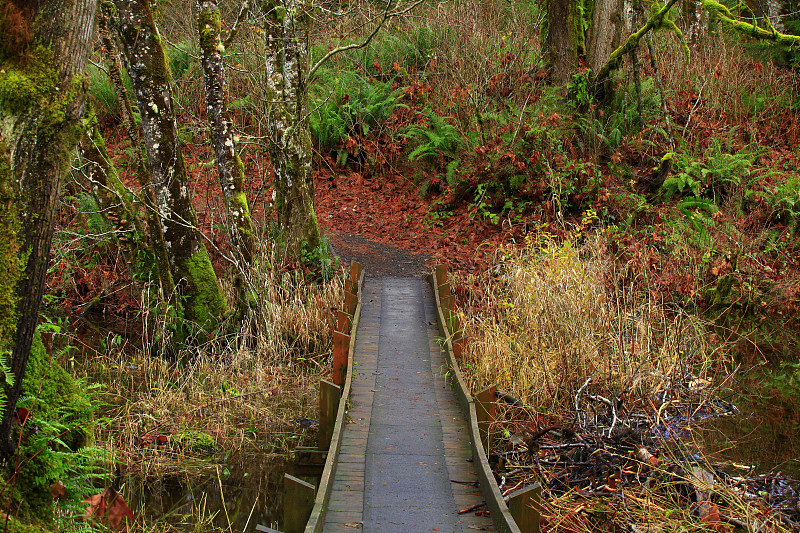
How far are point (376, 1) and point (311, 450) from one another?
16.6 meters

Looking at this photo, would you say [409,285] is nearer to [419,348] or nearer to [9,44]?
[419,348]

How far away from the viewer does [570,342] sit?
313 inches

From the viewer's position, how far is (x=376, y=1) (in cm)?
2022

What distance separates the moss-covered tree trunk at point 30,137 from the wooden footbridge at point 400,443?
193 cm

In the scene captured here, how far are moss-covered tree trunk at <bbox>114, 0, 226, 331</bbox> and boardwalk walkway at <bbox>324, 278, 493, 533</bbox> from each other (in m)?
2.51

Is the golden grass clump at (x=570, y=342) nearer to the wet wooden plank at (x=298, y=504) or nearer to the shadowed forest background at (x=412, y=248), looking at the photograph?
the shadowed forest background at (x=412, y=248)

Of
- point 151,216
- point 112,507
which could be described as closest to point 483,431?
point 112,507

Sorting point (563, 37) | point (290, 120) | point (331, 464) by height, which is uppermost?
point (563, 37)

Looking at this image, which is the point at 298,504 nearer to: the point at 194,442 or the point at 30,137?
the point at 30,137

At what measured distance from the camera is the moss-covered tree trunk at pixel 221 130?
29.9ft

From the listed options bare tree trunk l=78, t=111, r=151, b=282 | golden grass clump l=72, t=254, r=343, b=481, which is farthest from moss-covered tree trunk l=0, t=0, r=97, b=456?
bare tree trunk l=78, t=111, r=151, b=282

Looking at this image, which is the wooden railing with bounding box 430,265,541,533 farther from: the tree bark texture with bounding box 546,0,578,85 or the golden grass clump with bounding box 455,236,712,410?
the tree bark texture with bounding box 546,0,578,85

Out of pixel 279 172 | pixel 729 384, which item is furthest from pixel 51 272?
pixel 729 384

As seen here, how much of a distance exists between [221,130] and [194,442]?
14.1ft
